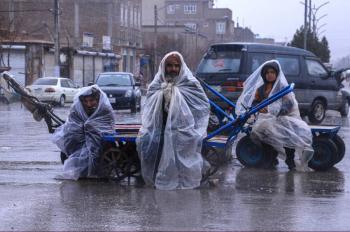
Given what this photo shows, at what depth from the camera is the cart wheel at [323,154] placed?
11398 mm

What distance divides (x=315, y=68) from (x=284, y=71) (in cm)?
142

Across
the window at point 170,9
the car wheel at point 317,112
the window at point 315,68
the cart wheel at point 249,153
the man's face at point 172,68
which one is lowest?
the car wheel at point 317,112

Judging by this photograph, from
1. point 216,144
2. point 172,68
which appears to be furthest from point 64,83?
point 172,68

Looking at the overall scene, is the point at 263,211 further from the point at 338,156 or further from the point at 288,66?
the point at 288,66

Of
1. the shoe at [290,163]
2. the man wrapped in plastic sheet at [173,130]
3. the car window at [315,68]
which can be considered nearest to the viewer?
the man wrapped in plastic sheet at [173,130]

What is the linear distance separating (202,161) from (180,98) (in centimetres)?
84

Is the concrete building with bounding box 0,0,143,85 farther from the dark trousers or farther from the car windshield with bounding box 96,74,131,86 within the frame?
the dark trousers

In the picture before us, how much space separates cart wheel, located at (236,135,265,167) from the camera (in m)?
11.5

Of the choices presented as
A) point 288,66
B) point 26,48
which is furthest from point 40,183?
point 26,48

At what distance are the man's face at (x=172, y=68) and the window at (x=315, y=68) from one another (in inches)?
472

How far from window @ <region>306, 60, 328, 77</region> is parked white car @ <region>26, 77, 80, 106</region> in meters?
14.5

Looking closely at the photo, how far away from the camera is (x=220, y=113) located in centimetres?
1158

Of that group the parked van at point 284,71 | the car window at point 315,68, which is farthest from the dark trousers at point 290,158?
the car window at point 315,68

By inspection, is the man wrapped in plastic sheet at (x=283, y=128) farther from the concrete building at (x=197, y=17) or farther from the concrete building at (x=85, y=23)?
the concrete building at (x=197, y=17)
